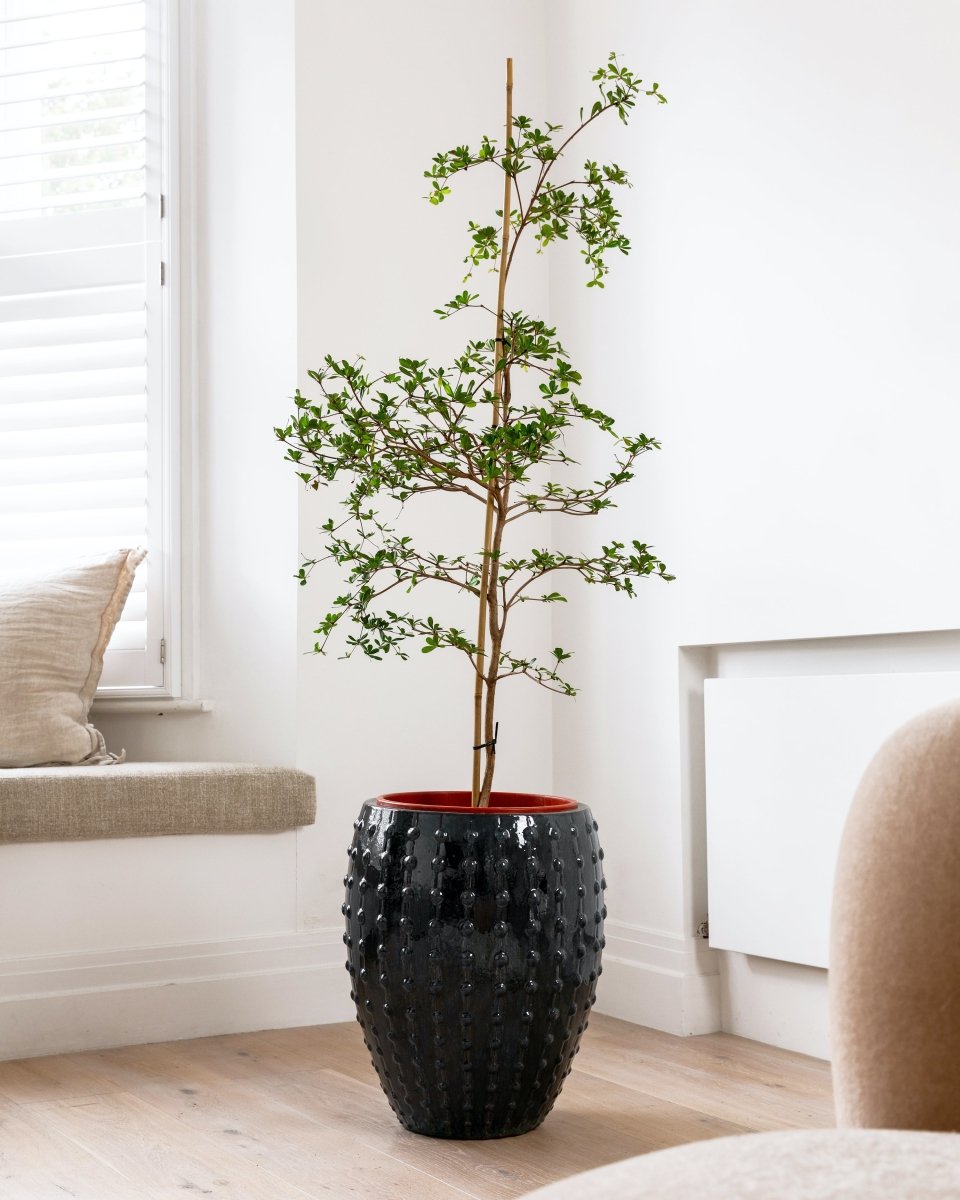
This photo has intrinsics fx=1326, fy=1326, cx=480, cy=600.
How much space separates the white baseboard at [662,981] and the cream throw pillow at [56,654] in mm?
1056

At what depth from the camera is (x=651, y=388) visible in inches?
98.3

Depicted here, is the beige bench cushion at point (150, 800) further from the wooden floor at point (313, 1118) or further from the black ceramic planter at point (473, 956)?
the black ceramic planter at point (473, 956)

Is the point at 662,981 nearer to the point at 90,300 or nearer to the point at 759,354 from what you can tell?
the point at 759,354

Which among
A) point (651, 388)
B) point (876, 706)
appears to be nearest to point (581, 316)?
point (651, 388)

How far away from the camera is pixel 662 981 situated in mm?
2404

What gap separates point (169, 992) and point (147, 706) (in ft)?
2.00

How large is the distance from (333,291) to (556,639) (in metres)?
0.84

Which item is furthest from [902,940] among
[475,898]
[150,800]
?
[150,800]

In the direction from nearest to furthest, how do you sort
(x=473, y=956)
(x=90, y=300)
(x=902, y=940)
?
(x=902, y=940) → (x=473, y=956) → (x=90, y=300)

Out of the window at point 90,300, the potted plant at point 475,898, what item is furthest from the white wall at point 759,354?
the window at point 90,300

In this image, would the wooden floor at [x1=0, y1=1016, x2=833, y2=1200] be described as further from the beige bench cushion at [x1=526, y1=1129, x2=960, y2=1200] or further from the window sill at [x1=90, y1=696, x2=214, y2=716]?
the beige bench cushion at [x1=526, y1=1129, x2=960, y2=1200]

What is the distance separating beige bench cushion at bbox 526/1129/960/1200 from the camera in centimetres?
49

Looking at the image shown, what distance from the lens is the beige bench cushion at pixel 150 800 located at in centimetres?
221

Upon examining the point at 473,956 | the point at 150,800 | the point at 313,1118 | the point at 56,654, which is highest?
the point at 56,654
